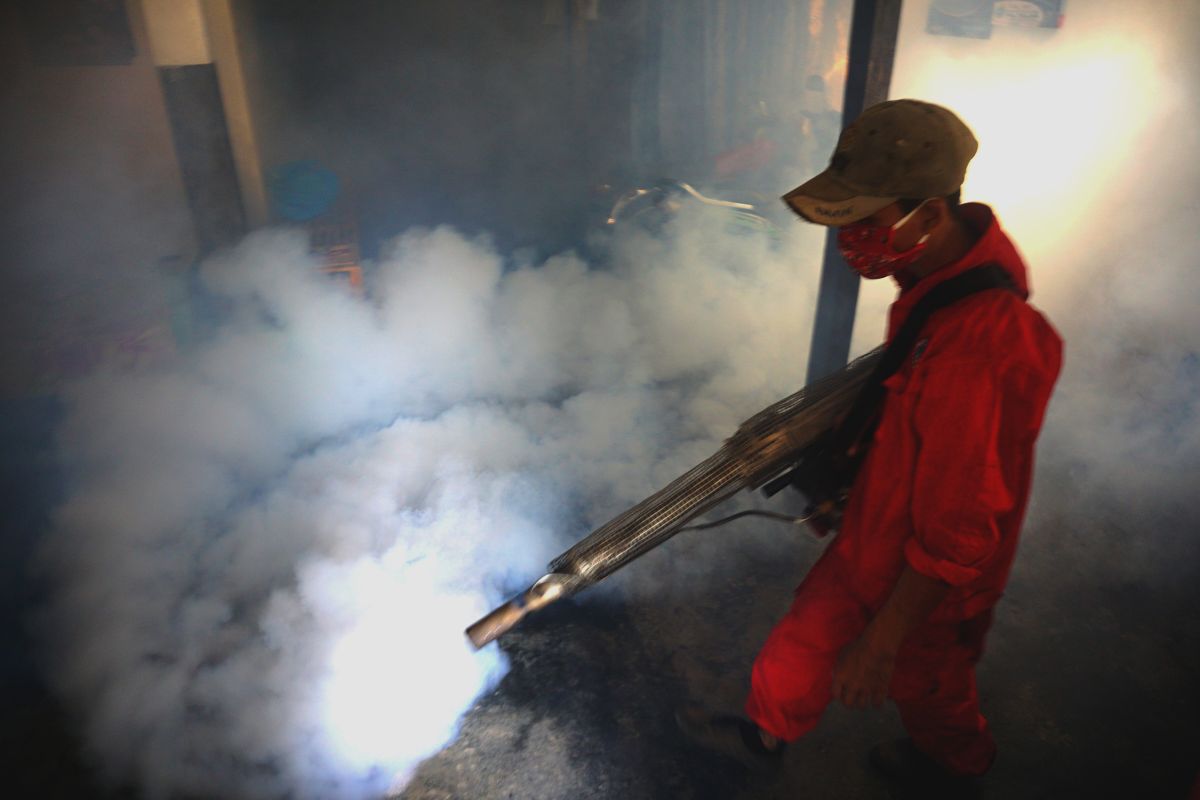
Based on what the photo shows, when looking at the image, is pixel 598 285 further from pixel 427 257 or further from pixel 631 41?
pixel 631 41

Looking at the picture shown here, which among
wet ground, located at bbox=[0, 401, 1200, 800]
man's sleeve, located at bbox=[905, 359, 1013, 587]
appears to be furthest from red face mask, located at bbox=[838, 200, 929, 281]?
wet ground, located at bbox=[0, 401, 1200, 800]

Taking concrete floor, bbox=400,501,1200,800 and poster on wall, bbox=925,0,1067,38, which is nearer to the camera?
concrete floor, bbox=400,501,1200,800

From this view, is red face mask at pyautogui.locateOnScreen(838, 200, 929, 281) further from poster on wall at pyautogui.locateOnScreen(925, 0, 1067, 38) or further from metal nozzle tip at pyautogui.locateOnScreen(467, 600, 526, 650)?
poster on wall at pyautogui.locateOnScreen(925, 0, 1067, 38)

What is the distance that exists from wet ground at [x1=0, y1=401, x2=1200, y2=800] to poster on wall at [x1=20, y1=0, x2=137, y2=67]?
306 cm

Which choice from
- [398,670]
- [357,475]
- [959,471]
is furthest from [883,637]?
[357,475]

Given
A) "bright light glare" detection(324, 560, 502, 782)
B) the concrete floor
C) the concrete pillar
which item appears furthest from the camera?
the concrete pillar

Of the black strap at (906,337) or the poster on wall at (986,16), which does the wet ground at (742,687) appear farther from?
the poster on wall at (986,16)

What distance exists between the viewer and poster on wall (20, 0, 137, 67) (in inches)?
183

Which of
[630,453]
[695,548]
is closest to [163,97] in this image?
[630,453]

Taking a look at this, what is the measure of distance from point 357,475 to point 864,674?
3242 mm

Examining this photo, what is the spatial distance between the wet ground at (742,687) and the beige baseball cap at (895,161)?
6.89 ft

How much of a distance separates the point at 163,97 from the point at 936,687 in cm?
608

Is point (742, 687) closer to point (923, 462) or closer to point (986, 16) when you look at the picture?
point (923, 462)

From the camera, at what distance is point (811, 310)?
6785 millimetres
